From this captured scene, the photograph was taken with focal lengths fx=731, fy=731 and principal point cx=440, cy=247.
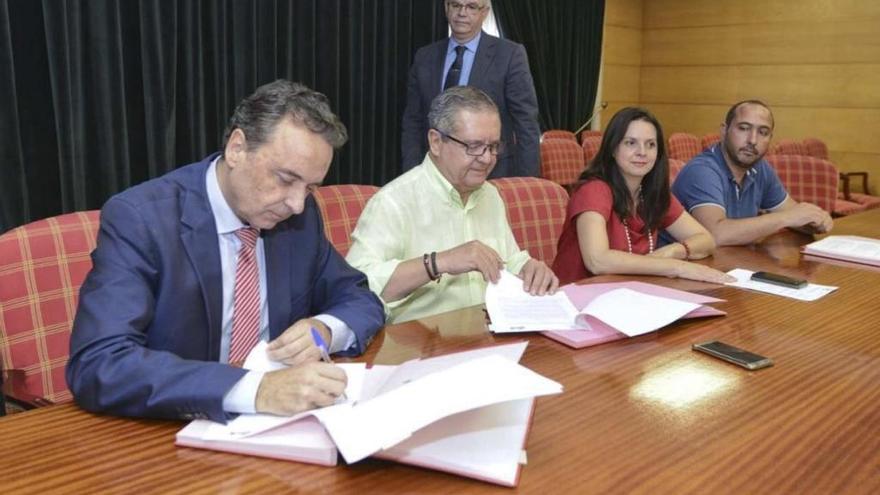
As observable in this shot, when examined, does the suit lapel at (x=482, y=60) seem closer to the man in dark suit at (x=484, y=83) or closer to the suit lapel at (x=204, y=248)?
the man in dark suit at (x=484, y=83)

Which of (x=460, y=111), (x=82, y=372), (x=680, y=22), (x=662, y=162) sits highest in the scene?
(x=680, y=22)

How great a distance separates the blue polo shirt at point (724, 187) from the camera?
2.92 m

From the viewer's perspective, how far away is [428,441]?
100 cm

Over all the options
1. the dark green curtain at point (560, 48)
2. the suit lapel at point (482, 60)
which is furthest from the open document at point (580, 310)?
the dark green curtain at point (560, 48)

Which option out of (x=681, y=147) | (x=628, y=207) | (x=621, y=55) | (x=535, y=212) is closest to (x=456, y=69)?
(x=535, y=212)

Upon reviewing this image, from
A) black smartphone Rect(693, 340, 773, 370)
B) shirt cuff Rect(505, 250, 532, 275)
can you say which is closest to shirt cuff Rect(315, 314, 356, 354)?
black smartphone Rect(693, 340, 773, 370)

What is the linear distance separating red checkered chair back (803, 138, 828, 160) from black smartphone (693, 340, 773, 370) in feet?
19.3

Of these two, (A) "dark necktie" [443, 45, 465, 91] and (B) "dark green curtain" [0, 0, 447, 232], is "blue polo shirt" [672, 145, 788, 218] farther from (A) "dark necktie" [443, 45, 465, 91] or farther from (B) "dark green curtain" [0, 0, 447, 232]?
(B) "dark green curtain" [0, 0, 447, 232]

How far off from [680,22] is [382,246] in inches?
280

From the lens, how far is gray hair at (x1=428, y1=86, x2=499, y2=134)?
2.04 m

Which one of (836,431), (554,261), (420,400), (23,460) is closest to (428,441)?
(420,400)

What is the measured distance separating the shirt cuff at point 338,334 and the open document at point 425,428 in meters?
0.35

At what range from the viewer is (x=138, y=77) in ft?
12.7

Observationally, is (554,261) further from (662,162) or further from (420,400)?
(420,400)
